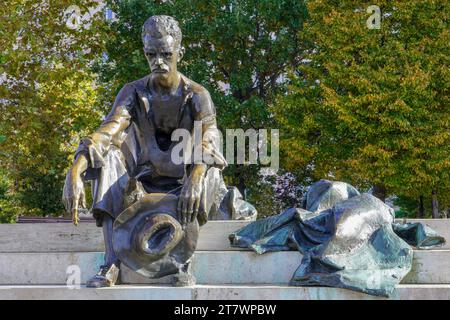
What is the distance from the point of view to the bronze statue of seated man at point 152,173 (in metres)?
6.80

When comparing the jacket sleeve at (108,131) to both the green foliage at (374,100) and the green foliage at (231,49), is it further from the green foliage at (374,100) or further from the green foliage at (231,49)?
the green foliage at (231,49)

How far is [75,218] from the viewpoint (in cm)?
650

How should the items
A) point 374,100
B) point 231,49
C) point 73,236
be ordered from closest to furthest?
point 73,236
point 374,100
point 231,49

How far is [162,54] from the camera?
7230mm

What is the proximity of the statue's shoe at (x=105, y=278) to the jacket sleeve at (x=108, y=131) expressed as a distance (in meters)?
0.85

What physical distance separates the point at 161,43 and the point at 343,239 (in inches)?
89.3

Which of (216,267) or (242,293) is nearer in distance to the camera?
(242,293)

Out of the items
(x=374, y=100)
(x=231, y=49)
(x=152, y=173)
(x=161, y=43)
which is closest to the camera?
(x=161, y=43)

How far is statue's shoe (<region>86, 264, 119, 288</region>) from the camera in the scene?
6.72 m

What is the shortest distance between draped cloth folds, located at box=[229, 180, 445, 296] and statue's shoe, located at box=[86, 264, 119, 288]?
1.27 metres

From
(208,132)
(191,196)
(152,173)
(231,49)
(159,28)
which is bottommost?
(191,196)

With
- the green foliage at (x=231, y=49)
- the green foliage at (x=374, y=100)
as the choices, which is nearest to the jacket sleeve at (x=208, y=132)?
the green foliage at (x=374, y=100)

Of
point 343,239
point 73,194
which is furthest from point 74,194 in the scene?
point 343,239

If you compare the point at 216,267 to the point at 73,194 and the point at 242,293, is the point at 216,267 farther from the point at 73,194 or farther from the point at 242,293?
the point at 73,194
